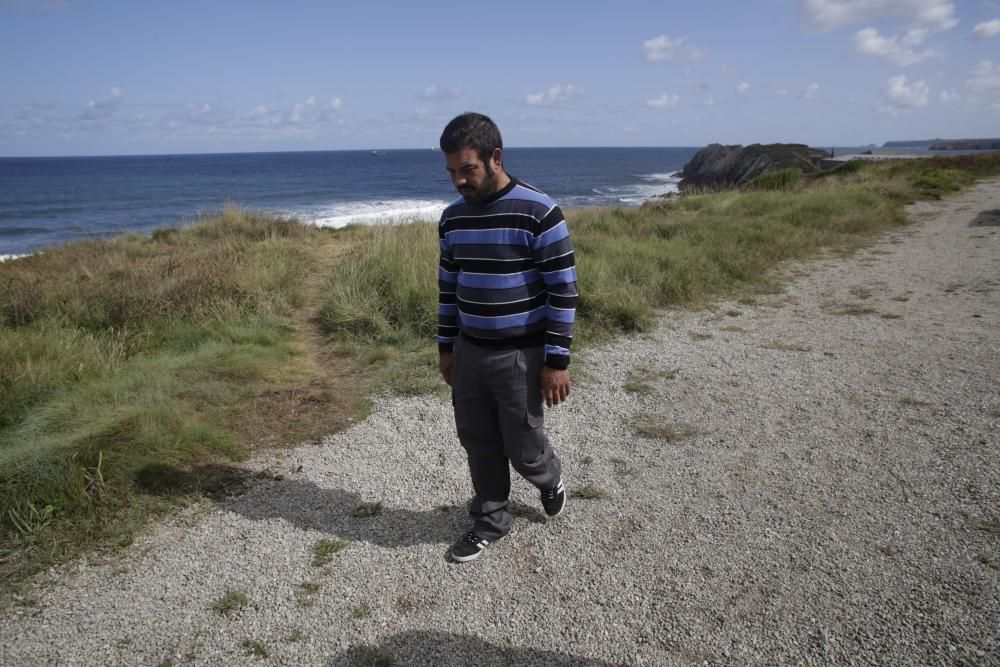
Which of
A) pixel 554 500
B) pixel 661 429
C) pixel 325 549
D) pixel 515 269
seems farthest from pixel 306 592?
pixel 661 429

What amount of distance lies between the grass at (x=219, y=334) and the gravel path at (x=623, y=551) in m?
0.36

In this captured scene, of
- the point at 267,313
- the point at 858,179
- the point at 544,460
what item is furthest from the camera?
the point at 858,179

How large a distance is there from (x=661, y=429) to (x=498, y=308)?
2097 mm

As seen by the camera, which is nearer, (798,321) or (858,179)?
(798,321)

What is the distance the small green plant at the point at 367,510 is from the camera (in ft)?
10.2

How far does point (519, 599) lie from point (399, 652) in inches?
21.6

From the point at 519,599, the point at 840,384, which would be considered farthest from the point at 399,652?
the point at 840,384

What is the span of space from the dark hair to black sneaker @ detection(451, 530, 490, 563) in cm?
177

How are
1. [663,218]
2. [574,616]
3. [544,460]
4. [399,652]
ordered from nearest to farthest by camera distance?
1. [399,652]
2. [574,616]
3. [544,460]
4. [663,218]

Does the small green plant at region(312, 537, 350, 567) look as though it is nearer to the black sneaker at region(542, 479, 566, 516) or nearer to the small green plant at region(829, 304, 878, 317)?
the black sneaker at region(542, 479, 566, 516)

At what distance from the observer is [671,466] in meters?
3.54

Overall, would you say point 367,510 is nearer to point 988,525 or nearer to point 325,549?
point 325,549

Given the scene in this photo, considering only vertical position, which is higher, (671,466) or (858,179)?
(858,179)

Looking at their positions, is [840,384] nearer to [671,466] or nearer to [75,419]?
[671,466]
